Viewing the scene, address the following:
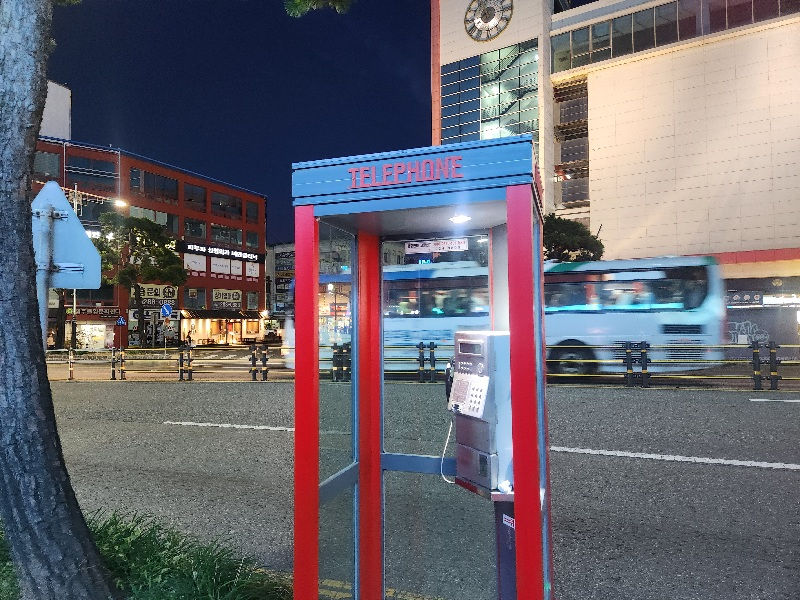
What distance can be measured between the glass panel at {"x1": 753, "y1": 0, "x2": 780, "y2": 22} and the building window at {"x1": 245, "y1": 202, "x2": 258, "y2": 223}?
158 ft

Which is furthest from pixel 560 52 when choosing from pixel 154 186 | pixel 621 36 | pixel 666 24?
pixel 154 186

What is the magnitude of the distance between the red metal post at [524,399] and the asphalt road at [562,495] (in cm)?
104

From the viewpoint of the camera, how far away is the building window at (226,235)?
5872 cm

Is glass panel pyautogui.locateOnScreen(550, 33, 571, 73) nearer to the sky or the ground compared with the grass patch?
nearer to the sky

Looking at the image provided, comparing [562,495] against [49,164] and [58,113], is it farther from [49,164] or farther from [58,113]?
[58,113]

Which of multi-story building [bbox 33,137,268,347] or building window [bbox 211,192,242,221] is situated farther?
building window [bbox 211,192,242,221]

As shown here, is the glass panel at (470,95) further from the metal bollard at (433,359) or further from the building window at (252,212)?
the metal bollard at (433,359)

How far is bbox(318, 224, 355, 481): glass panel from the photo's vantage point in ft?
9.55

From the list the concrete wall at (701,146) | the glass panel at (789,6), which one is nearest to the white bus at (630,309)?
the concrete wall at (701,146)

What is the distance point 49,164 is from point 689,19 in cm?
4735

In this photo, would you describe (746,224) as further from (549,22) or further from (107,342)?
(107,342)

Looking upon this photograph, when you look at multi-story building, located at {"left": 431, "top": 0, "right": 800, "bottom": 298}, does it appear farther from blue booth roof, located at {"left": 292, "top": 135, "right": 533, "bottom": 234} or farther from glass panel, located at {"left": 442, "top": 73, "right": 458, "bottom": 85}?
blue booth roof, located at {"left": 292, "top": 135, "right": 533, "bottom": 234}

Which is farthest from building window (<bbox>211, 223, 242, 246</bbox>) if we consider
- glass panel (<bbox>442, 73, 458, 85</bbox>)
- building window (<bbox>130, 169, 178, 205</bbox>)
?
glass panel (<bbox>442, 73, 458, 85</bbox>)

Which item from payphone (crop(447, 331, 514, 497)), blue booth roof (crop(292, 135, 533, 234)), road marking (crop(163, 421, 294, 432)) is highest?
blue booth roof (crop(292, 135, 533, 234))
